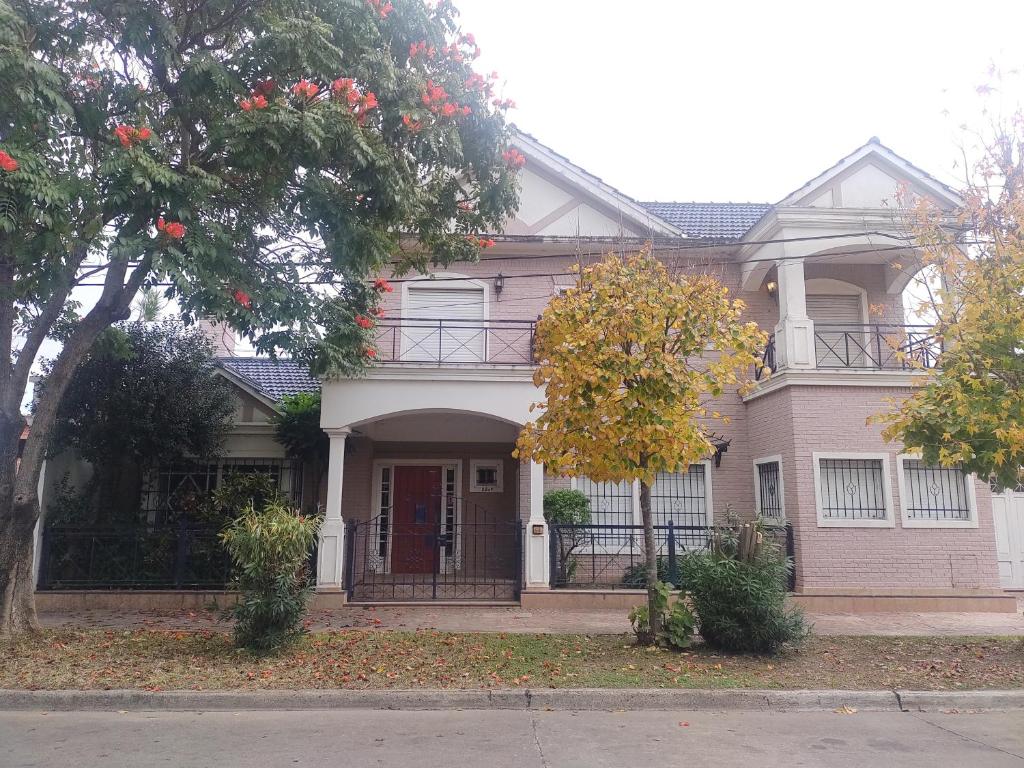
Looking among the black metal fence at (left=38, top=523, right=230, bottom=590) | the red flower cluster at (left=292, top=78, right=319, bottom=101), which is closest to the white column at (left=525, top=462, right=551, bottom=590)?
the black metal fence at (left=38, top=523, right=230, bottom=590)

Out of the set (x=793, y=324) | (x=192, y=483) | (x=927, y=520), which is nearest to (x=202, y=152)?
(x=192, y=483)

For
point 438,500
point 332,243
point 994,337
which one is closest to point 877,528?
point 994,337

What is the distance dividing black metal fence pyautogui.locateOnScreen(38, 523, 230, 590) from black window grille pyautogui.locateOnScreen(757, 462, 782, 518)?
906cm

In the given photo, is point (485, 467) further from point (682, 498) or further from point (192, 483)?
point (192, 483)

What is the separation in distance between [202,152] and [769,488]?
10.3 meters

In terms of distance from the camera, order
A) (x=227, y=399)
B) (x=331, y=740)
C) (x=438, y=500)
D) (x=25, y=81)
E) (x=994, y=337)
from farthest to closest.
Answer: (x=438, y=500) → (x=227, y=399) → (x=994, y=337) → (x=25, y=81) → (x=331, y=740)

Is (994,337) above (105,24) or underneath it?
underneath

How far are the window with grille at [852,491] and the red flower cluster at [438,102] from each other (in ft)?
25.6

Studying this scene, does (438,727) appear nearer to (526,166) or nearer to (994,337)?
(994,337)

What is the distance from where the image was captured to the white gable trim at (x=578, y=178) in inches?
554

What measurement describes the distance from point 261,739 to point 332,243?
5.56 metres

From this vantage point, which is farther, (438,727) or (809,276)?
(809,276)

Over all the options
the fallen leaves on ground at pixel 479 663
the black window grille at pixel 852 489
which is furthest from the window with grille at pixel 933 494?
the fallen leaves on ground at pixel 479 663

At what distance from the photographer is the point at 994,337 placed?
7.92 m
